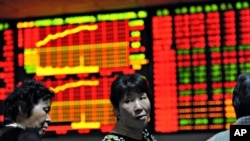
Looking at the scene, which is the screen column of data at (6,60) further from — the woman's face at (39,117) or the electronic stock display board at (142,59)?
the woman's face at (39,117)

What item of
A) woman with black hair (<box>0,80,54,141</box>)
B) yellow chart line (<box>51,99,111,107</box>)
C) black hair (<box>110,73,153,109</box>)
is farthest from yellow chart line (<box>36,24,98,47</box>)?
woman with black hair (<box>0,80,54,141</box>)

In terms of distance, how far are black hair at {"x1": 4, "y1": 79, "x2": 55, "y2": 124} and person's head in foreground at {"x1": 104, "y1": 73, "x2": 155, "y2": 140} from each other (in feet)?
0.74

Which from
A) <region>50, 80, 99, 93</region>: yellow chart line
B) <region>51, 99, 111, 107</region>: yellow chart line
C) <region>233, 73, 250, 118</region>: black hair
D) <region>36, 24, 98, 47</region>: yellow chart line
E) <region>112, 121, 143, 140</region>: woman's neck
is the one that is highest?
<region>36, 24, 98, 47</region>: yellow chart line

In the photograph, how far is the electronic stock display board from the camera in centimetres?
292

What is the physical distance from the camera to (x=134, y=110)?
1729 millimetres

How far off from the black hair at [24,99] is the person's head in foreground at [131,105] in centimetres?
22

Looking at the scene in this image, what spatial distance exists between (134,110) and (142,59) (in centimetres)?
129

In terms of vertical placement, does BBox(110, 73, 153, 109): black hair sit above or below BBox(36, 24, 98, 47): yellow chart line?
below

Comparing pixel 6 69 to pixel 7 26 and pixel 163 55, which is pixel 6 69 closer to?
pixel 7 26

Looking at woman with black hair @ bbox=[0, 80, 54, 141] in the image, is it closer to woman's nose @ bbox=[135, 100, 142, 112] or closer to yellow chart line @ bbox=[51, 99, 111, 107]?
woman's nose @ bbox=[135, 100, 142, 112]

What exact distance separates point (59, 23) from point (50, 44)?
12cm

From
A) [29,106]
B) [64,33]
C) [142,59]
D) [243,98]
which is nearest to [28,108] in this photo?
[29,106]

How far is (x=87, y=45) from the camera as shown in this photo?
311 centimetres

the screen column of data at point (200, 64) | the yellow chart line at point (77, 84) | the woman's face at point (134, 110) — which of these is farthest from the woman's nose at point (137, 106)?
the yellow chart line at point (77, 84)
